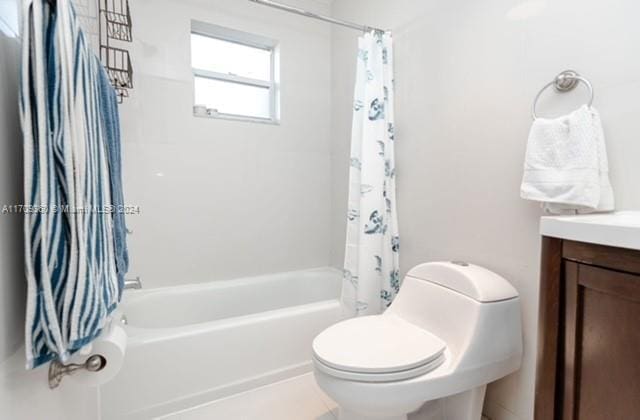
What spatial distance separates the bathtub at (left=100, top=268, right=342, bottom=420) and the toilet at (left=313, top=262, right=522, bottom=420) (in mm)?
481

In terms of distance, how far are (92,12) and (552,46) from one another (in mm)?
2111

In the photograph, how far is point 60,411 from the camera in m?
0.79

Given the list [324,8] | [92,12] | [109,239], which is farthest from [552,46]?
[92,12]

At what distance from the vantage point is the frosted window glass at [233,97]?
6.67 ft

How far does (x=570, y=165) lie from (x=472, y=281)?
0.50 meters

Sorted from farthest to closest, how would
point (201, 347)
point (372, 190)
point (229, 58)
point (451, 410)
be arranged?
point (229, 58) < point (372, 190) < point (201, 347) < point (451, 410)

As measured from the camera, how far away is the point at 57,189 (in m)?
0.62

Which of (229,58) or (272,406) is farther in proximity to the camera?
(229,58)

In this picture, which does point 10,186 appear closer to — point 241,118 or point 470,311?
point 470,311

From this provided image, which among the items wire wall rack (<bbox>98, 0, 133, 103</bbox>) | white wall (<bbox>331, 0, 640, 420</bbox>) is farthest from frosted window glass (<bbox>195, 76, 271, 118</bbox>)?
white wall (<bbox>331, 0, 640, 420</bbox>)

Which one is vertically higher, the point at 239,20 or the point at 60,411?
the point at 239,20

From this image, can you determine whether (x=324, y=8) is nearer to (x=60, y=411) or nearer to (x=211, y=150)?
(x=211, y=150)

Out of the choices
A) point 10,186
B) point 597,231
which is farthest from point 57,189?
point 597,231

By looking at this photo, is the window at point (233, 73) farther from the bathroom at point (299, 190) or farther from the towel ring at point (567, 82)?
the towel ring at point (567, 82)
